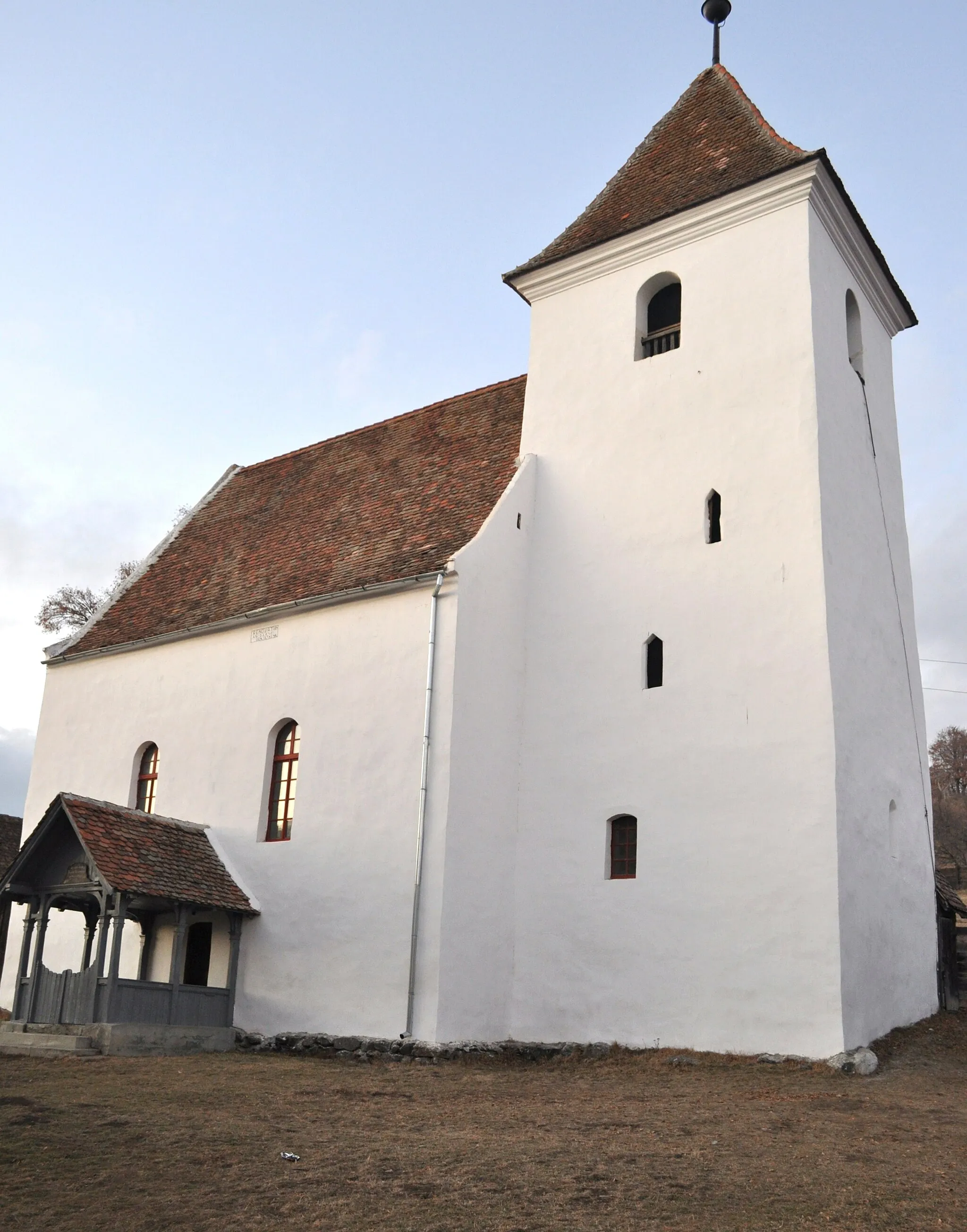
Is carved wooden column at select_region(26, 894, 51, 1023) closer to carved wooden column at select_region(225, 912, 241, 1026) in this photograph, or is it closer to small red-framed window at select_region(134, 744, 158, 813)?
carved wooden column at select_region(225, 912, 241, 1026)

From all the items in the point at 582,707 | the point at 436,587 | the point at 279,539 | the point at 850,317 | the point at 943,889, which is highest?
the point at 850,317

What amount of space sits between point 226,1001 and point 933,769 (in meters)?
60.5

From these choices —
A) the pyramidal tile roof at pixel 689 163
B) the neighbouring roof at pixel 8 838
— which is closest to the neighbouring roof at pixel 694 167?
the pyramidal tile roof at pixel 689 163

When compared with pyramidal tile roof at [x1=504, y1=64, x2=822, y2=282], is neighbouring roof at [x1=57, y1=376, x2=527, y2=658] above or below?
below

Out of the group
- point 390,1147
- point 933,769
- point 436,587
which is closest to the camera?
point 390,1147

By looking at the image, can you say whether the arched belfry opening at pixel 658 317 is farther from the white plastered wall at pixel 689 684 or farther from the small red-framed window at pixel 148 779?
the small red-framed window at pixel 148 779

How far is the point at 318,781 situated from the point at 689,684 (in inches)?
235

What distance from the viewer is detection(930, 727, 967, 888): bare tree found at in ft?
183

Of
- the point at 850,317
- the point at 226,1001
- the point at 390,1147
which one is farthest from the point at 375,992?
the point at 850,317

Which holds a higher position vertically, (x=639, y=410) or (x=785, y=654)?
(x=639, y=410)

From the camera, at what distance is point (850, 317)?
63.6 ft

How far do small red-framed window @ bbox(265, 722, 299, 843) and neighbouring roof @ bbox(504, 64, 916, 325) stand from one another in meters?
9.41

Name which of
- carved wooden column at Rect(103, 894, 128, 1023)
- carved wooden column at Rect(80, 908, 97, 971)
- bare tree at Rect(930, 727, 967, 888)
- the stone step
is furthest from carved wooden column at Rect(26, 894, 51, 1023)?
bare tree at Rect(930, 727, 967, 888)

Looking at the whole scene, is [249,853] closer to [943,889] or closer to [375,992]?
[375,992]
